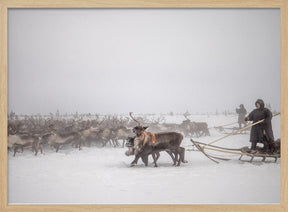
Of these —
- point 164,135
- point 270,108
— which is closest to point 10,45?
point 164,135

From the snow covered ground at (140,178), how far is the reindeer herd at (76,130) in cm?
5

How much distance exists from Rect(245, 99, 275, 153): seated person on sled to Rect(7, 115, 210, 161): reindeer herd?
1.19 feet

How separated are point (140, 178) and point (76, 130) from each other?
0.62m

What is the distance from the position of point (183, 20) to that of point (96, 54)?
0.72 meters

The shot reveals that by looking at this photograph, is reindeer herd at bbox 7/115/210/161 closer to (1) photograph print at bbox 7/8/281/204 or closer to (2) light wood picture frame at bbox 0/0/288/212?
(1) photograph print at bbox 7/8/281/204

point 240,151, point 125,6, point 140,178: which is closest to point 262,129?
point 240,151

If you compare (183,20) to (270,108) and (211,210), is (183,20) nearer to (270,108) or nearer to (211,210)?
(270,108)

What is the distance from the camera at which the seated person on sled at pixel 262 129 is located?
93.2 inches

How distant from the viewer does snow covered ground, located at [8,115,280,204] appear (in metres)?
2.31

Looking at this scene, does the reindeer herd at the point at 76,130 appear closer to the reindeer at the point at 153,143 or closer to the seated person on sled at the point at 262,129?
the reindeer at the point at 153,143

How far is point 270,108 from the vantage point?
2.36 m

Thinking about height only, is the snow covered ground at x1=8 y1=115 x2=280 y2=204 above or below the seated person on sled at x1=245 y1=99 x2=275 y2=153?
below

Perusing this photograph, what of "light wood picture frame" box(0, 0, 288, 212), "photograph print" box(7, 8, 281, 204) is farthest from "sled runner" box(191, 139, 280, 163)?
"light wood picture frame" box(0, 0, 288, 212)

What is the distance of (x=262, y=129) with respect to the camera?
94.0 inches
